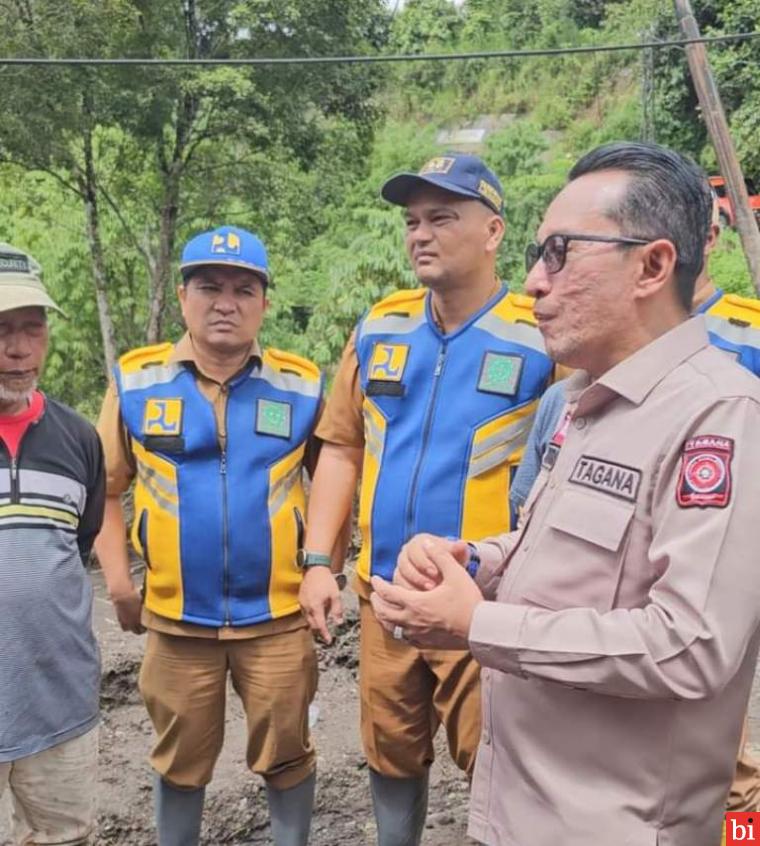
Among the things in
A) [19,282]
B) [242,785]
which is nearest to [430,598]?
[19,282]

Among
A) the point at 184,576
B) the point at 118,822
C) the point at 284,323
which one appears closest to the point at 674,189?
the point at 184,576

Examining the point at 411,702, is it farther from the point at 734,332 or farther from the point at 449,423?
the point at 734,332

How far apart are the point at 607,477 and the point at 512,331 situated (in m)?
1.32

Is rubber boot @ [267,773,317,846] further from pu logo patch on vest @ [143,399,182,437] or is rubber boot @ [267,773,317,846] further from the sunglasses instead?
the sunglasses

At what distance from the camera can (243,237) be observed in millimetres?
3049

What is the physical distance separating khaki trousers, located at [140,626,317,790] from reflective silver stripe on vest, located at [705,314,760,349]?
1.56 m

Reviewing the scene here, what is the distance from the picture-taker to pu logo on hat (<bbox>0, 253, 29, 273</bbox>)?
2.57 metres

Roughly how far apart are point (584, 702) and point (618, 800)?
153 mm

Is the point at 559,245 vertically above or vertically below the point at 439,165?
below

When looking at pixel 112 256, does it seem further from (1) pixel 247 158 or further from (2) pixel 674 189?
(2) pixel 674 189

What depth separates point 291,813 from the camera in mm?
3043

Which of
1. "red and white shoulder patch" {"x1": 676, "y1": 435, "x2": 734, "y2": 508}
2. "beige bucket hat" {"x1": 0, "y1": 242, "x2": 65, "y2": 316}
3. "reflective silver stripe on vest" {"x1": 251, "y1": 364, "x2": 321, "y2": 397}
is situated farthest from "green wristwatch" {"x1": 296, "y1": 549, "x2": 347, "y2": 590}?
"red and white shoulder patch" {"x1": 676, "y1": 435, "x2": 734, "y2": 508}

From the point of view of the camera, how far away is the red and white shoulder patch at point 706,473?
136 cm

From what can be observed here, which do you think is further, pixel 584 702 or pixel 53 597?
pixel 53 597
